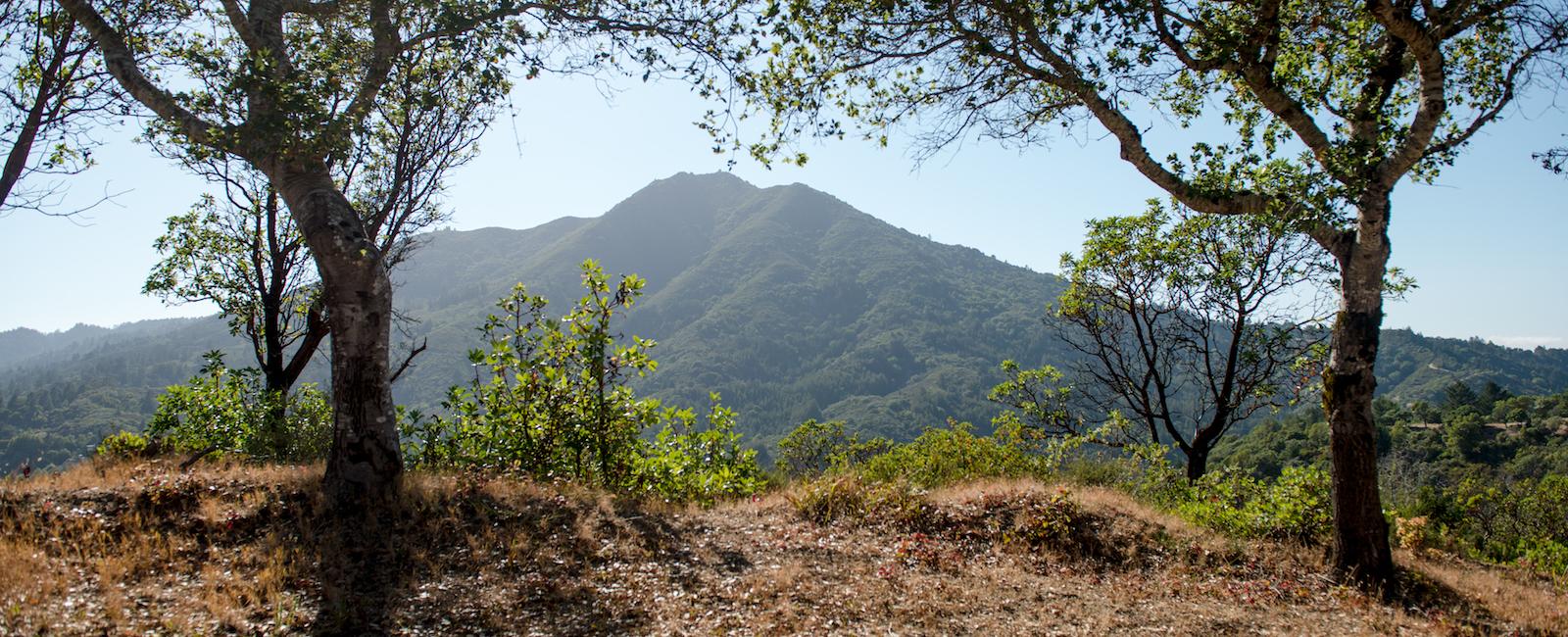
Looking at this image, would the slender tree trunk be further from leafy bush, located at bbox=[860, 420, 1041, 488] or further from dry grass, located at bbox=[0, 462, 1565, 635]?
dry grass, located at bbox=[0, 462, 1565, 635]

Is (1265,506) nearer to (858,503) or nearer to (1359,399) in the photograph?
(1359,399)

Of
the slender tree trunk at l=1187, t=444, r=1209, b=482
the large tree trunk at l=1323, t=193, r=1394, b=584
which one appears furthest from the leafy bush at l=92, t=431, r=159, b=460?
the slender tree trunk at l=1187, t=444, r=1209, b=482

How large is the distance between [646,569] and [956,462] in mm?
6840

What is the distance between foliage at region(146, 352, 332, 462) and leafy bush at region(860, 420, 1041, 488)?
26.5 ft

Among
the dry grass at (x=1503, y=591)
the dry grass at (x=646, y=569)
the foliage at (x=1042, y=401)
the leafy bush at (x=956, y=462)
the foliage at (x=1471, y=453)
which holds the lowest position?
the foliage at (x=1471, y=453)

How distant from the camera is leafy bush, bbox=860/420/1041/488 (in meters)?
11.2

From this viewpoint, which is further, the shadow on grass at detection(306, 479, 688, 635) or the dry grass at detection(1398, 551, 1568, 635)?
the dry grass at detection(1398, 551, 1568, 635)

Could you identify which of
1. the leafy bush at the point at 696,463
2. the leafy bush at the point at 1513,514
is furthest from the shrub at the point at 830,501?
the leafy bush at the point at 1513,514

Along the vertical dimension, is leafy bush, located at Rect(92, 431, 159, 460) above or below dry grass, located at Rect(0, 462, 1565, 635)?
above

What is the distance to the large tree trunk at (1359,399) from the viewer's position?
278 inches

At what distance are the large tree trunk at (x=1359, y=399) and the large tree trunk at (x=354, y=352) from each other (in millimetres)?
9379

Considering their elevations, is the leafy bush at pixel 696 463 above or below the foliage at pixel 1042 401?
below

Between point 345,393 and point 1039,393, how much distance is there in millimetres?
14334

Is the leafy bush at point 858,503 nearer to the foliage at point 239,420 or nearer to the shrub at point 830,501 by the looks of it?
the shrub at point 830,501
